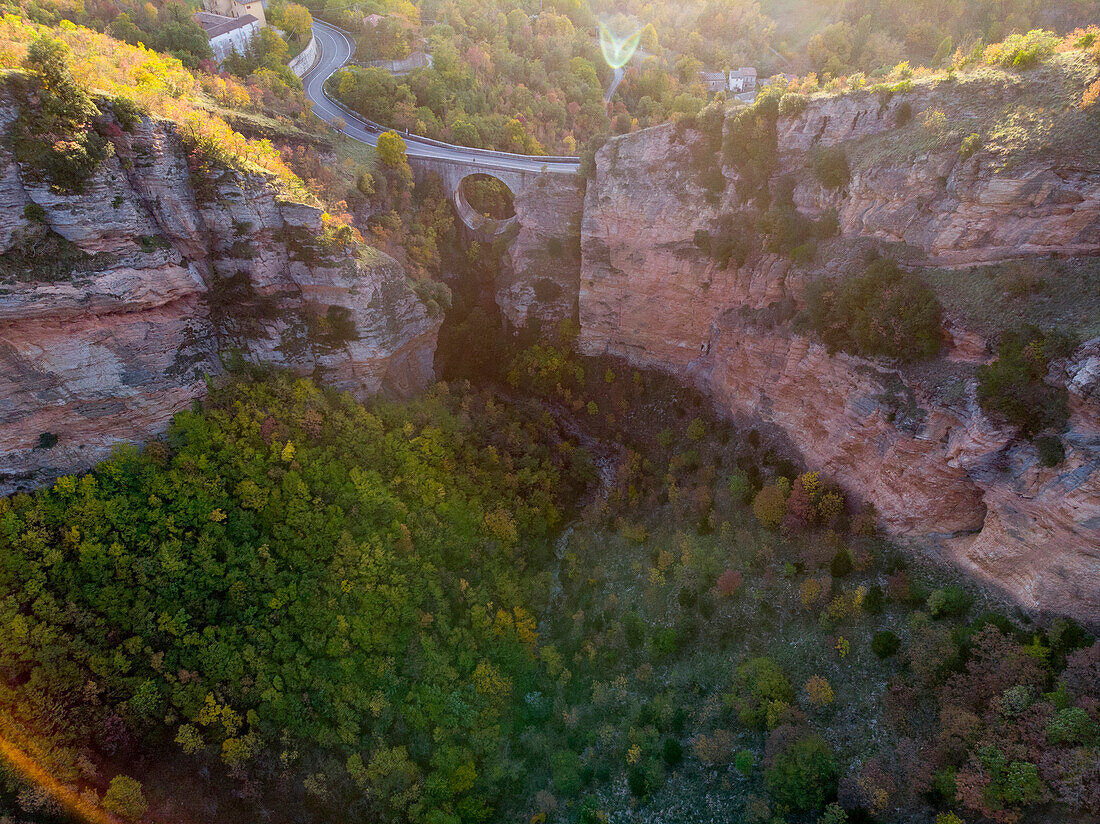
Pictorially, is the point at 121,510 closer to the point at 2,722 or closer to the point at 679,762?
the point at 2,722

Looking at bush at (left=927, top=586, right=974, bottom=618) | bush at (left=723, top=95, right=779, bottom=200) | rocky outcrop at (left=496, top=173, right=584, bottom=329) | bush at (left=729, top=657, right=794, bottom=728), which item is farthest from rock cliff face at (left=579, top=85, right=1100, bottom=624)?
bush at (left=729, top=657, right=794, bottom=728)

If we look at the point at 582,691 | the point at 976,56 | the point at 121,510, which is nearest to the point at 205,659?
the point at 121,510

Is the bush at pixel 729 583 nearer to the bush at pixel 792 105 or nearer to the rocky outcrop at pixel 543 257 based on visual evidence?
the rocky outcrop at pixel 543 257

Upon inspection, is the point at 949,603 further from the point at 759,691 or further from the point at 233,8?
the point at 233,8

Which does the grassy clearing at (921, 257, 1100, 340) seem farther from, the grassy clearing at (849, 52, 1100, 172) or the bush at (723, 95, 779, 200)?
the bush at (723, 95, 779, 200)

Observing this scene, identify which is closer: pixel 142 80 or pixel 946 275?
pixel 946 275

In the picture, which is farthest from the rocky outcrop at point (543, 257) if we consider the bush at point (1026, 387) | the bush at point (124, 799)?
the bush at point (124, 799)
